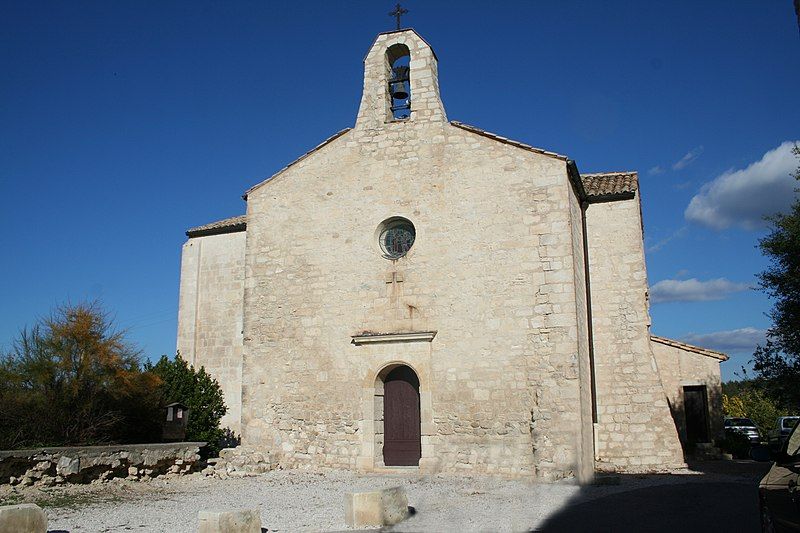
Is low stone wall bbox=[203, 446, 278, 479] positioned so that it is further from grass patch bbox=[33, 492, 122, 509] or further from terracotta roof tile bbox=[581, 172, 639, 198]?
terracotta roof tile bbox=[581, 172, 639, 198]

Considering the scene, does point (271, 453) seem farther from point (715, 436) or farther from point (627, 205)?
point (715, 436)

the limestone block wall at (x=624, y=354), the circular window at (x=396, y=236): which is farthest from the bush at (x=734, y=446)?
the circular window at (x=396, y=236)

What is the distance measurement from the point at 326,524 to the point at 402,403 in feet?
19.0

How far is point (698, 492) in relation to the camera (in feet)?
33.2

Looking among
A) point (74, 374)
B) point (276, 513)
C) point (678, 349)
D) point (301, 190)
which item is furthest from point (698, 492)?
point (74, 374)

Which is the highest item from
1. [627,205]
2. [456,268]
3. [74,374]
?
[627,205]

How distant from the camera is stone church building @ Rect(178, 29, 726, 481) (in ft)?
40.7

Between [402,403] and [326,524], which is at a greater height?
[402,403]

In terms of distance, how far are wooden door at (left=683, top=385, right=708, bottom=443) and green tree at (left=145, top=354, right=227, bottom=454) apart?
39.9 feet

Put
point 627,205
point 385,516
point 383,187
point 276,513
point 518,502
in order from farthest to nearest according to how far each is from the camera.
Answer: point 627,205 < point 383,187 < point 518,502 < point 276,513 < point 385,516

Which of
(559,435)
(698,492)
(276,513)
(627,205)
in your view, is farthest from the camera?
(627,205)

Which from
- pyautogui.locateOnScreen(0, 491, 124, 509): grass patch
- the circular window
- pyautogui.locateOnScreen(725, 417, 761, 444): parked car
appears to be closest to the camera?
pyautogui.locateOnScreen(0, 491, 124, 509): grass patch

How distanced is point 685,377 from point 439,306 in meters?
8.01

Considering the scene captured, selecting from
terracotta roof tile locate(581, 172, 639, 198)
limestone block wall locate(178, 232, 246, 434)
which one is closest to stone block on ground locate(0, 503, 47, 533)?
limestone block wall locate(178, 232, 246, 434)
